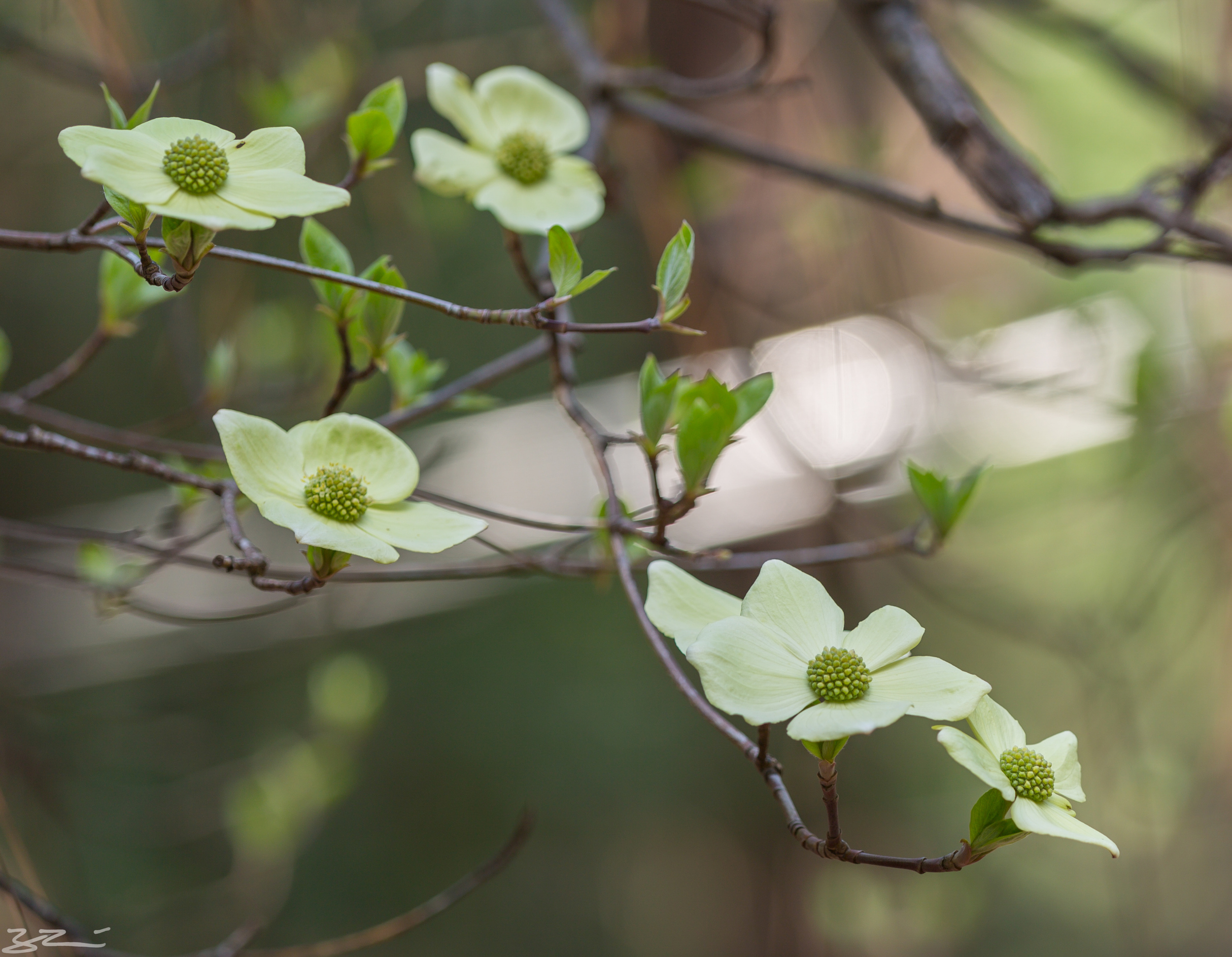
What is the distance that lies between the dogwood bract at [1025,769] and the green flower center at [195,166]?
0.20m

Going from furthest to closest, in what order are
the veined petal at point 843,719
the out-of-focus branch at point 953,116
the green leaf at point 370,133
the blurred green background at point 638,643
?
the blurred green background at point 638,643 < the out-of-focus branch at point 953,116 < the green leaf at point 370,133 < the veined petal at point 843,719

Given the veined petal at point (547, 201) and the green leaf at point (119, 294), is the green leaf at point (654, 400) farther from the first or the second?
the green leaf at point (119, 294)

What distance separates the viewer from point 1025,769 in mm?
188

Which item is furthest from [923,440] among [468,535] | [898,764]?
[468,535]

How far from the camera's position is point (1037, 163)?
0.48 metres

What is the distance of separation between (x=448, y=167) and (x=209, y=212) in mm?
129

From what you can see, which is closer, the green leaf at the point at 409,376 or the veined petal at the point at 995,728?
the veined petal at the point at 995,728

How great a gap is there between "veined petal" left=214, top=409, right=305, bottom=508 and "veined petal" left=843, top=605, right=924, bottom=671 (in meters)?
0.14

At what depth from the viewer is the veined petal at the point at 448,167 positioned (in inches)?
11.6

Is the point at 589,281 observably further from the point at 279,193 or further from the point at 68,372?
the point at 68,372

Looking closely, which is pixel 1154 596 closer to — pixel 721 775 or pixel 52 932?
pixel 721 775

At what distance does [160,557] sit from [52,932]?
137 millimetres
